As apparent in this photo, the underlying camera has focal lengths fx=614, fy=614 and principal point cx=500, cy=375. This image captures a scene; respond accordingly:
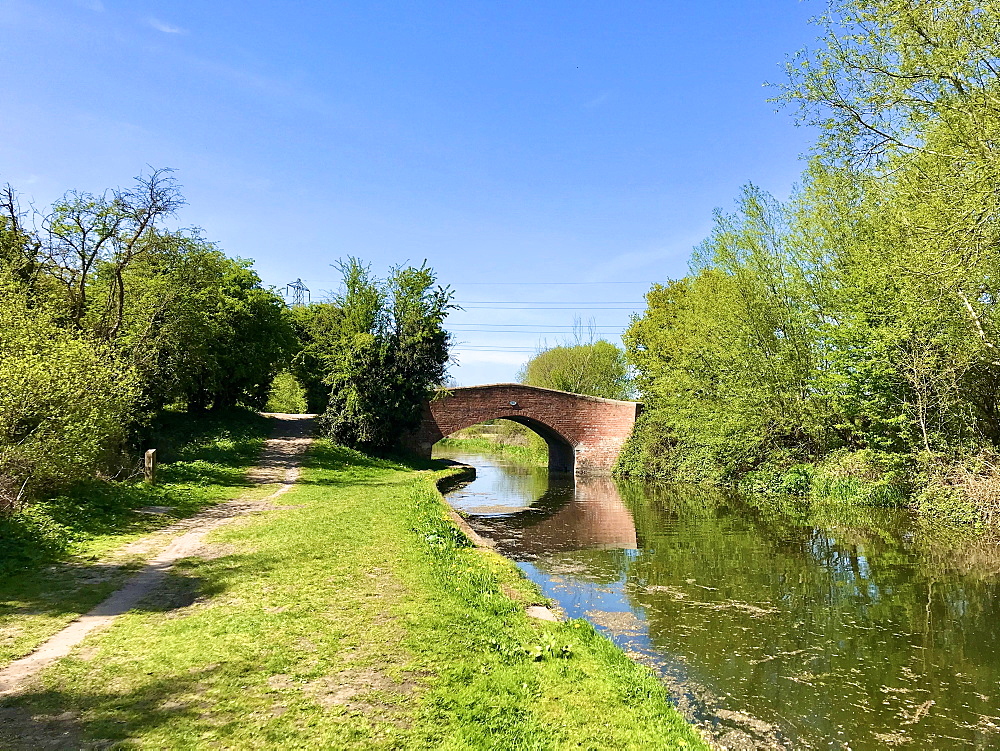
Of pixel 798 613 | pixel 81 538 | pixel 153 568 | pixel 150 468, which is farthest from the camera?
pixel 150 468

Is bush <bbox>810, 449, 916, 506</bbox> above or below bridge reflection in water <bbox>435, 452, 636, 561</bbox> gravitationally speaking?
above

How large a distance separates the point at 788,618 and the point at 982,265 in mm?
6515

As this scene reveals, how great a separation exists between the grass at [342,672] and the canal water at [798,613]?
113 centimetres

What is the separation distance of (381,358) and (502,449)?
25.7 meters

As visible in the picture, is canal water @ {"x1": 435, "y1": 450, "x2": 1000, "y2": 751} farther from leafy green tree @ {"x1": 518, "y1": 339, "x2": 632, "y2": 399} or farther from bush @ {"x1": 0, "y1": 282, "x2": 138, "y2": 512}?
leafy green tree @ {"x1": 518, "y1": 339, "x2": 632, "y2": 399}

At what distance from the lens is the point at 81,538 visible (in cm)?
895

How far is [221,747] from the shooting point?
3703 millimetres

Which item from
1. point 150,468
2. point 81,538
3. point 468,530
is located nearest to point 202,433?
point 150,468

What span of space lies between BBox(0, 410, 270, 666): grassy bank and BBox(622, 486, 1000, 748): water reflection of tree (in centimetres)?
638

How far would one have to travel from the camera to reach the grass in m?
3.97

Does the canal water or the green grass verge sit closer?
the canal water

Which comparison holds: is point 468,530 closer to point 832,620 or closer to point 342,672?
point 832,620

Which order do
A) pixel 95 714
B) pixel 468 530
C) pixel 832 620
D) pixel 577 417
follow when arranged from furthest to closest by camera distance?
pixel 577 417
pixel 468 530
pixel 832 620
pixel 95 714

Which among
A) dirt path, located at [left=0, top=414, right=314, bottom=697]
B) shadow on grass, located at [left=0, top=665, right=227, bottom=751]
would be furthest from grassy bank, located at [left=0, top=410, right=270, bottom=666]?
shadow on grass, located at [left=0, top=665, right=227, bottom=751]
